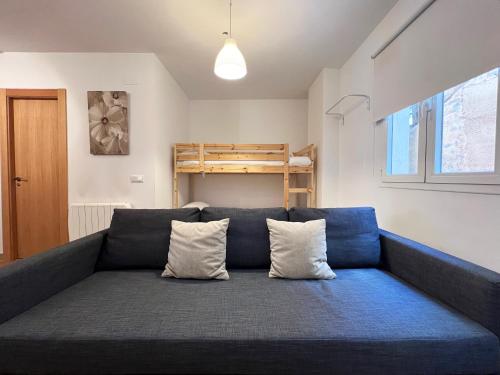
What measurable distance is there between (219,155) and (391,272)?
2.32 m

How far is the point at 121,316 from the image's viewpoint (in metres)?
1.04

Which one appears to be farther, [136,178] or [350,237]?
[136,178]

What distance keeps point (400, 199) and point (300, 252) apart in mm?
1069

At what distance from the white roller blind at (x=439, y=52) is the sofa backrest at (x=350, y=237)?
3.06ft

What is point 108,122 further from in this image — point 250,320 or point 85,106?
point 250,320

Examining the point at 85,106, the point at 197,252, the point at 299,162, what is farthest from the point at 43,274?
the point at 299,162

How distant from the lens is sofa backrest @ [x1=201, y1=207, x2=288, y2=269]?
163 cm

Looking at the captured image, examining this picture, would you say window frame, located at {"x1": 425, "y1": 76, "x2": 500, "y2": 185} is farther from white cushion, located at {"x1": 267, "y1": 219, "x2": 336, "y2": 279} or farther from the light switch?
the light switch

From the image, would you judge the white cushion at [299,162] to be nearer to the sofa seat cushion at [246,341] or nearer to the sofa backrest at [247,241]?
the sofa backrest at [247,241]

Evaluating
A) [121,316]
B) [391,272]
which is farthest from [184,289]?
[391,272]

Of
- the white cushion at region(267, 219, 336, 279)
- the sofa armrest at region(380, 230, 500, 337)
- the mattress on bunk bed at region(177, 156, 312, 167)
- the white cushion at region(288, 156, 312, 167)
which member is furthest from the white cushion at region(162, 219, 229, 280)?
the white cushion at region(288, 156, 312, 167)

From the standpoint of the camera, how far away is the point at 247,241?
1.64 metres

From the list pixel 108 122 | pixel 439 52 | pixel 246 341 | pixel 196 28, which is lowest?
pixel 246 341

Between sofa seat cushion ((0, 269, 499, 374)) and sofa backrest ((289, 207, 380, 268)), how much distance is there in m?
0.52
